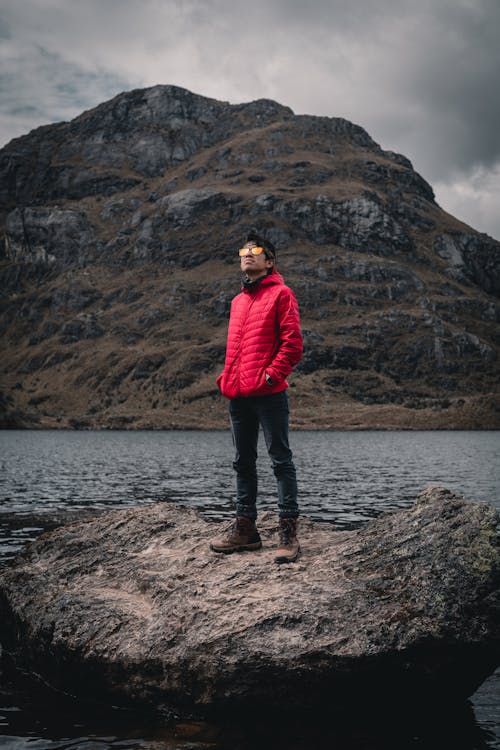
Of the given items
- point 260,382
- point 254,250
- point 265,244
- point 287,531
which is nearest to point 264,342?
point 260,382

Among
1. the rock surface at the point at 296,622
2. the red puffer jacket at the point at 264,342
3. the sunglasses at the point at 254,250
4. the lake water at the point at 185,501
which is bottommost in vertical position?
the lake water at the point at 185,501

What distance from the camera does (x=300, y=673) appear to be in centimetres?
688

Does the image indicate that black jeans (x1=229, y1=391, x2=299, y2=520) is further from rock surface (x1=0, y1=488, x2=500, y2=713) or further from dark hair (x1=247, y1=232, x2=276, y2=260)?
dark hair (x1=247, y1=232, x2=276, y2=260)

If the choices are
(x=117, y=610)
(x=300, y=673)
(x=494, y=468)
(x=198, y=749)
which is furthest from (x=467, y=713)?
(x=494, y=468)

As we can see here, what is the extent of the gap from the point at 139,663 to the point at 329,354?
19106 cm

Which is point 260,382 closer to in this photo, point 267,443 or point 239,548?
point 267,443

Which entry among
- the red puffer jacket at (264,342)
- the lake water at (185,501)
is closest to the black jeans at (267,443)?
the red puffer jacket at (264,342)

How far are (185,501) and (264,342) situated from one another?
22.9m


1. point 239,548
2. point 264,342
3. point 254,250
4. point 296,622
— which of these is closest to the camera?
point 296,622

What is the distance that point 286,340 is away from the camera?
838 centimetres

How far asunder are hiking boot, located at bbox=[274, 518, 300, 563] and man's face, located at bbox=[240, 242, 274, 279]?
3.59 meters

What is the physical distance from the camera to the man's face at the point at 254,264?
8.88m

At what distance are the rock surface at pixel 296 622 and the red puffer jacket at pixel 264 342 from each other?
2530 millimetres

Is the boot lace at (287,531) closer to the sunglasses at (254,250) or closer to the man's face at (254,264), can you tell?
the man's face at (254,264)
